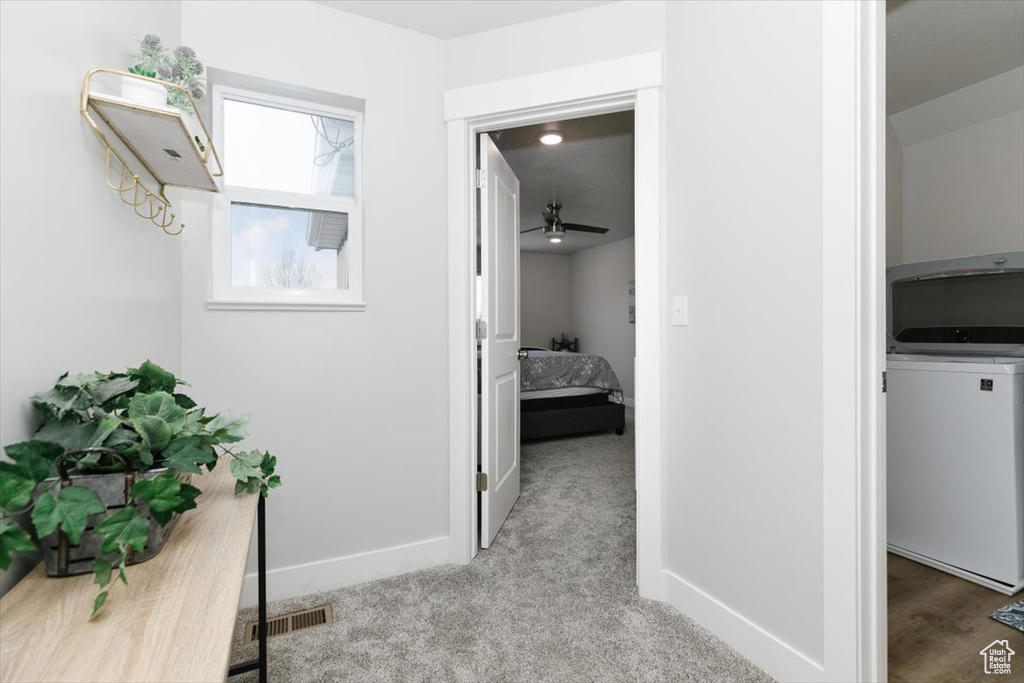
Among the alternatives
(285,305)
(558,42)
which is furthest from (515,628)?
(558,42)

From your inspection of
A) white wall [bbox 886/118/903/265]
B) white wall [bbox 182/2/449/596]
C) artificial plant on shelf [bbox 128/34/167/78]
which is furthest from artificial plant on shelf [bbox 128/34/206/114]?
white wall [bbox 886/118/903/265]

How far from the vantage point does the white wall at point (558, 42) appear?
1.89 metres

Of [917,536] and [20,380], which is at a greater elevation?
[20,380]

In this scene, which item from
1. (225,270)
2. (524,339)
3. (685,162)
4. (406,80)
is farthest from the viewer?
(524,339)

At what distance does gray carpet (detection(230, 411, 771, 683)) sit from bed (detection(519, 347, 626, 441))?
2.02 meters

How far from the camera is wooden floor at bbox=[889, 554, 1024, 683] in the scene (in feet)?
4.84

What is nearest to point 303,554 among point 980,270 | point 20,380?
point 20,380

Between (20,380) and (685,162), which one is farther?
(685,162)

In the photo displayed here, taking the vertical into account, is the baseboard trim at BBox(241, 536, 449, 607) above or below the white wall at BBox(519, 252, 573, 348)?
below

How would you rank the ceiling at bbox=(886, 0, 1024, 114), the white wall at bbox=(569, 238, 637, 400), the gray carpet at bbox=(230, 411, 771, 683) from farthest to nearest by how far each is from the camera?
the white wall at bbox=(569, 238, 637, 400)
the ceiling at bbox=(886, 0, 1024, 114)
the gray carpet at bbox=(230, 411, 771, 683)

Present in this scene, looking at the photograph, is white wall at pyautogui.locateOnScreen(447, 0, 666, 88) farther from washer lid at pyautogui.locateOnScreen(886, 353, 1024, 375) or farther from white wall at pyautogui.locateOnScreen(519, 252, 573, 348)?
white wall at pyautogui.locateOnScreen(519, 252, 573, 348)

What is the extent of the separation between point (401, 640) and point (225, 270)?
155 cm

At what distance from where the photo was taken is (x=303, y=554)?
1939mm

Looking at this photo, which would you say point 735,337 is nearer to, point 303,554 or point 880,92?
point 880,92
